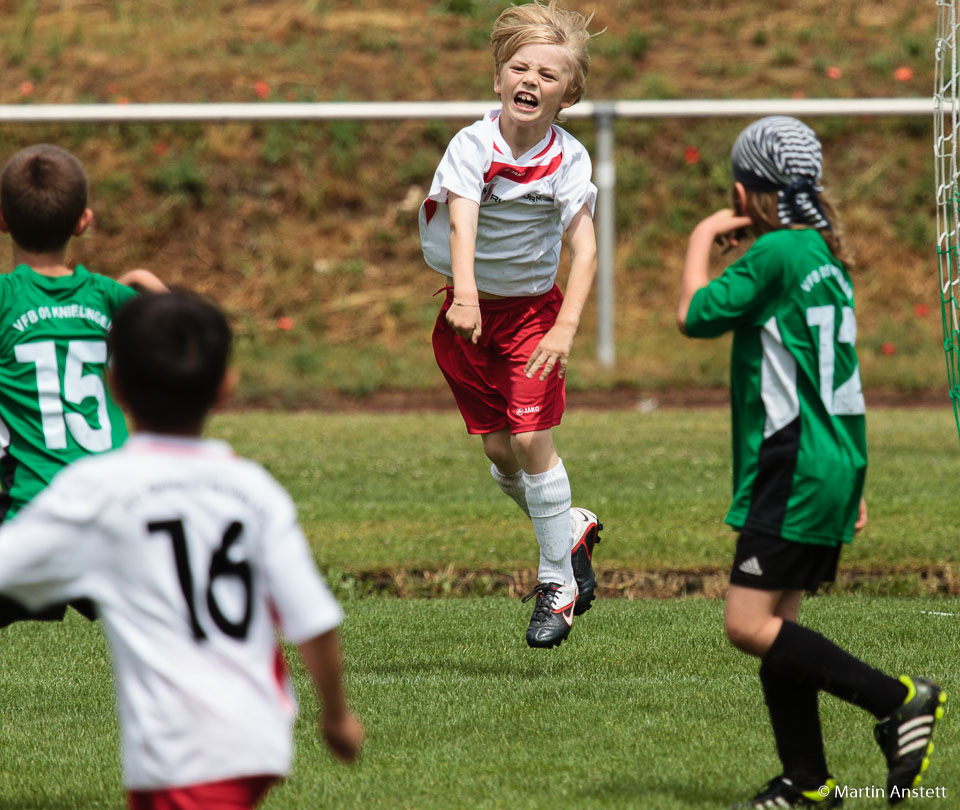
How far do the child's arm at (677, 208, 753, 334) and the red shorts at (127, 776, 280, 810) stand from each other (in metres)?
1.61

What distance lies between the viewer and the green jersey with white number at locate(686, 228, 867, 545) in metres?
3.24

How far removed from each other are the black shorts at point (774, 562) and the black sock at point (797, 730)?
0.76ft

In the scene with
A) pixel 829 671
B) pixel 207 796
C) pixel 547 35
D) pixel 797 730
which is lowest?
pixel 797 730

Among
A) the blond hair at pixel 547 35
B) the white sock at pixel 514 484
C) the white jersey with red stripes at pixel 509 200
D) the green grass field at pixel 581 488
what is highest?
the blond hair at pixel 547 35

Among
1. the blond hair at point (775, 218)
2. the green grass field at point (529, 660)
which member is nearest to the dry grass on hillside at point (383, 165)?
the green grass field at point (529, 660)

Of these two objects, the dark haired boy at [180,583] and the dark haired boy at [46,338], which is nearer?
the dark haired boy at [180,583]

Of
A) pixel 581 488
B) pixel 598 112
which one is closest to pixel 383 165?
pixel 598 112

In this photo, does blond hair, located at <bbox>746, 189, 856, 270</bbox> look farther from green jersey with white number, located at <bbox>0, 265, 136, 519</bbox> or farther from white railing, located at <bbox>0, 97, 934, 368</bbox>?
white railing, located at <bbox>0, 97, 934, 368</bbox>

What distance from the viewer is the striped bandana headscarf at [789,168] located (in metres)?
3.32

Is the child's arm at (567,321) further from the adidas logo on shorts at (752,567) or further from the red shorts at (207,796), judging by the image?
the red shorts at (207,796)

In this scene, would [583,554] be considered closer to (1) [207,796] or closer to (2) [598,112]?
(1) [207,796]

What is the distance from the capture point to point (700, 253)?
132 inches

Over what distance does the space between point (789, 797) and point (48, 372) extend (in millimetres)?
2244

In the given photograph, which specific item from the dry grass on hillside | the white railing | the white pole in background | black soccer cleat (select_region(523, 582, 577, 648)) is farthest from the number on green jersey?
the dry grass on hillside
